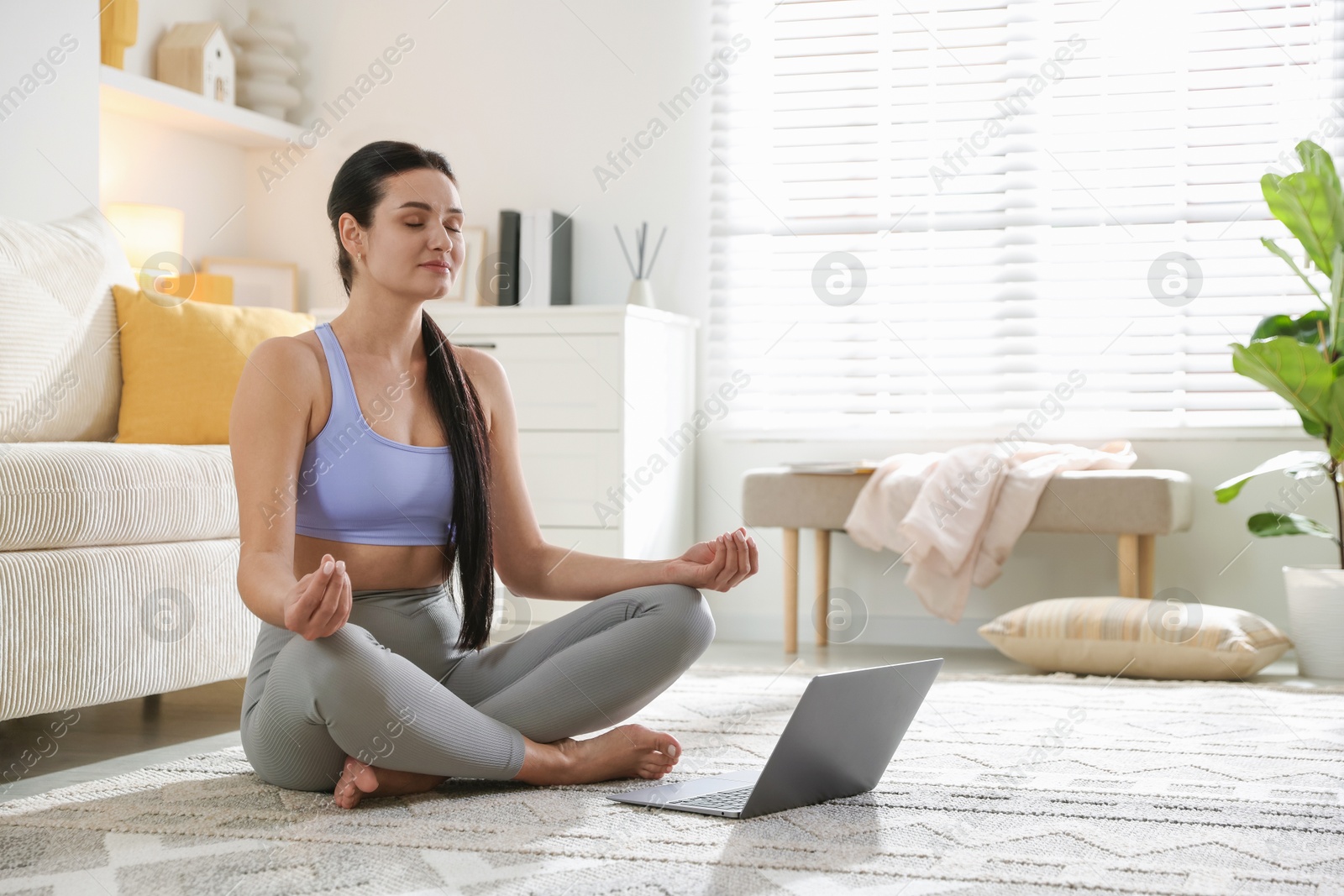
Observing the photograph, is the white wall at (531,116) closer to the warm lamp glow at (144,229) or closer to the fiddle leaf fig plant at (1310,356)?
the warm lamp glow at (144,229)

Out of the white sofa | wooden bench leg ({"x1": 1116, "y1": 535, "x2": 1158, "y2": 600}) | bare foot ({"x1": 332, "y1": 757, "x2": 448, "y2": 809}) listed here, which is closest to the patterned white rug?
bare foot ({"x1": 332, "y1": 757, "x2": 448, "y2": 809})

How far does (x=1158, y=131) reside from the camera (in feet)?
11.2

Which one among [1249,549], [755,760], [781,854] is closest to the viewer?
[781,854]

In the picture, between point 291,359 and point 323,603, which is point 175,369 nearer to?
point 291,359

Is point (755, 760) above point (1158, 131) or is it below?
below

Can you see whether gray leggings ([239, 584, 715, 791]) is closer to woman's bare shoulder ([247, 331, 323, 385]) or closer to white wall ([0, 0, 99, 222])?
woman's bare shoulder ([247, 331, 323, 385])

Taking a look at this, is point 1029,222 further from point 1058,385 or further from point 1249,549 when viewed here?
point 1249,549

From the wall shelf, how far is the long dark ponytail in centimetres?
195

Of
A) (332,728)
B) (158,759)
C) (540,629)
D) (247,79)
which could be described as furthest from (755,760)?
(247,79)

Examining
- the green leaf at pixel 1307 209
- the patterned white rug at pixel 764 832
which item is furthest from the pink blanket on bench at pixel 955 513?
the patterned white rug at pixel 764 832

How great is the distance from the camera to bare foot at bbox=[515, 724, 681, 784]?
156 cm

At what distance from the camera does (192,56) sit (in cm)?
359

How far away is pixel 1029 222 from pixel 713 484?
1149 mm

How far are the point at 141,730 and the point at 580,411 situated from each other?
1366 millimetres
